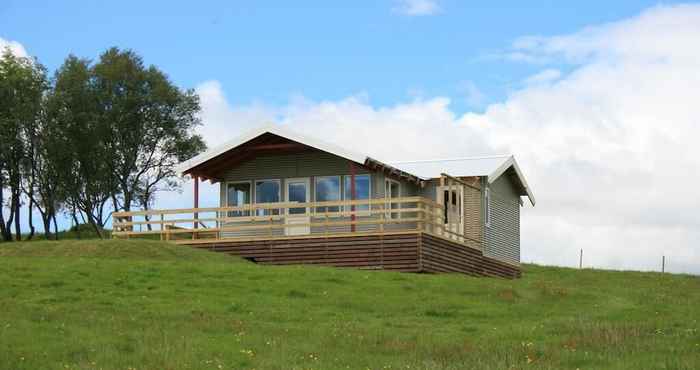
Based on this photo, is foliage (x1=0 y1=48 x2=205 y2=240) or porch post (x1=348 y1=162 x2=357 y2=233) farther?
foliage (x1=0 y1=48 x2=205 y2=240)

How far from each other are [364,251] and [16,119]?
31.8 meters

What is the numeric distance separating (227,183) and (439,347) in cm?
2399

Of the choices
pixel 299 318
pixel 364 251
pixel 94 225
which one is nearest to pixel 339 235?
pixel 364 251

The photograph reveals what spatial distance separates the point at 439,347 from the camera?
2058 centimetres

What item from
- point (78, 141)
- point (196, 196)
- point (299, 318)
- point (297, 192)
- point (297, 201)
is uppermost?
point (78, 141)

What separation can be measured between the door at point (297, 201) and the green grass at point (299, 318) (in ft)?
12.6

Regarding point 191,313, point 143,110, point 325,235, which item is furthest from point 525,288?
point 143,110

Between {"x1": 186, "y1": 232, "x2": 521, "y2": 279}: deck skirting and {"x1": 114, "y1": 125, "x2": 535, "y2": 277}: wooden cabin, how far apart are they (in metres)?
0.03

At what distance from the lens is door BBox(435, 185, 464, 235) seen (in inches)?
1672

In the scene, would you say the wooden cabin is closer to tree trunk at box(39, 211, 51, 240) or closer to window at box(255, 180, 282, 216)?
window at box(255, 180, 282, 216)

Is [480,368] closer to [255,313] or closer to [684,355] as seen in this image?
[684,355]

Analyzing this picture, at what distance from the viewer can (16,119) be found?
205ft

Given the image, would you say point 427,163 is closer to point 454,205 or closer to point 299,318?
point 454,205

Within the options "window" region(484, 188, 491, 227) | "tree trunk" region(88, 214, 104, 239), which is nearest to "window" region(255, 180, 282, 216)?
"window" region(484, 188, 491, 227)
